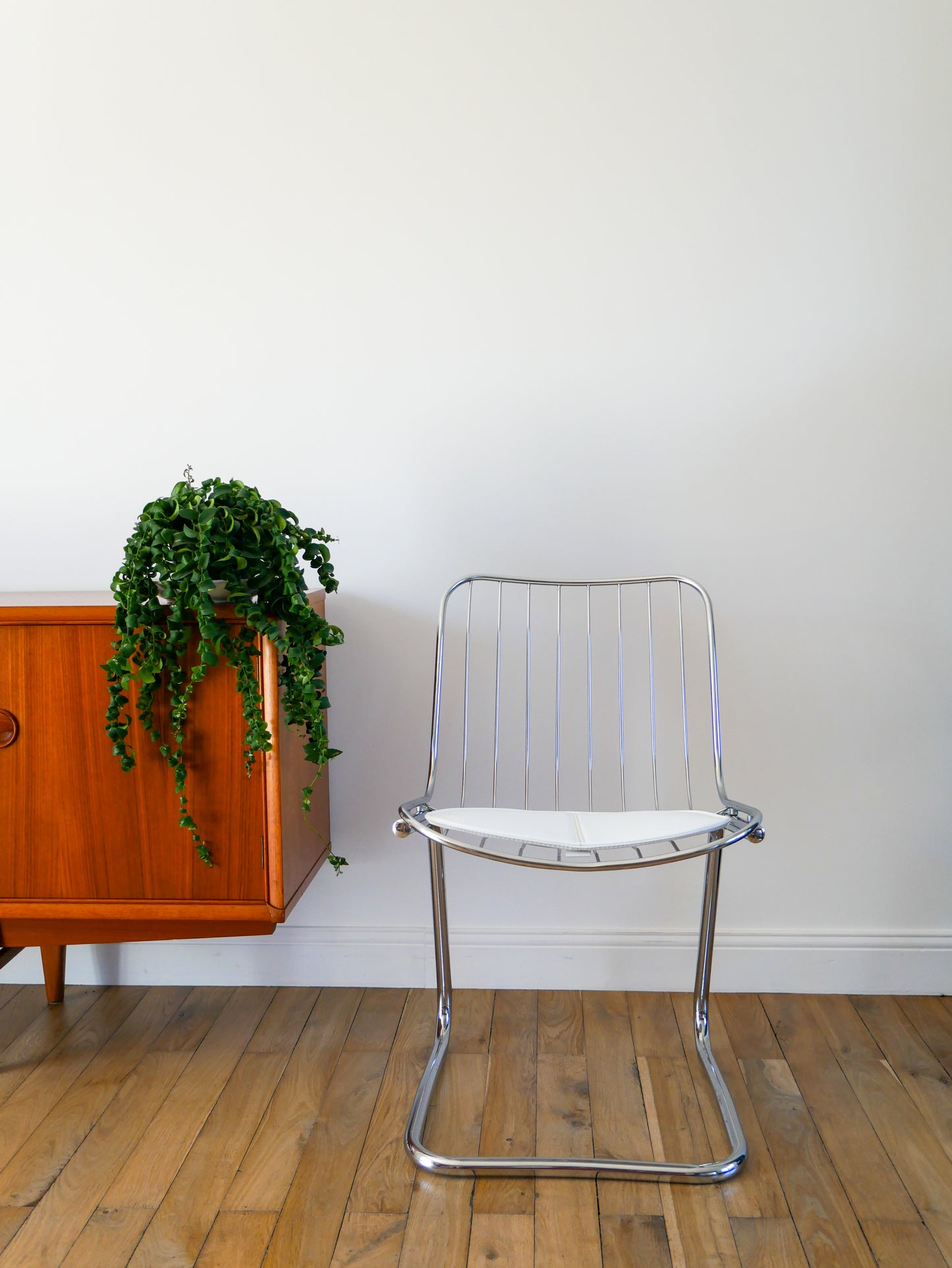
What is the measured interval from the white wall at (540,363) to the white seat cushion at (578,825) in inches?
17.7

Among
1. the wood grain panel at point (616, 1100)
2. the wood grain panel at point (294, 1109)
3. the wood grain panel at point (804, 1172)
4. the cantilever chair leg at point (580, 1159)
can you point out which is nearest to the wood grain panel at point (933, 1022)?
the wood grain panel at point (804, 1172)

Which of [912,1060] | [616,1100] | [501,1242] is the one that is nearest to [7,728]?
[501,1242]

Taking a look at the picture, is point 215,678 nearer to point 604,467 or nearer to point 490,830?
point 490,830

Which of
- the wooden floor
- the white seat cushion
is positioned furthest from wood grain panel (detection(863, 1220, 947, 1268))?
the white seat cushion

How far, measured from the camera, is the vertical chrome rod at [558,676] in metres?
1.85

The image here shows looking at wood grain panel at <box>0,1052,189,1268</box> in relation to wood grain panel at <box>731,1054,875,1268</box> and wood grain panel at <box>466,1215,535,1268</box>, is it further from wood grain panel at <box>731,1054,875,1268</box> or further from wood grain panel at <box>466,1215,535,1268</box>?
wood grain panel at <box>731,1054,875,1268</box>

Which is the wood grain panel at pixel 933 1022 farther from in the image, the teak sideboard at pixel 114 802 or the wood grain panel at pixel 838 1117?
the teak sideboard at pixel 114 802

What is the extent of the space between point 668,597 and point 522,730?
0.41m

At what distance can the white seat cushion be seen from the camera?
4.42 ft

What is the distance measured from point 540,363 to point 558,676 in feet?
2.10

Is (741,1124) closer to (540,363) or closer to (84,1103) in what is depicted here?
(84,1103)

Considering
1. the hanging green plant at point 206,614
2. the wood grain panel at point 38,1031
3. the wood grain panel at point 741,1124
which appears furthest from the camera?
the wood grain panel at point 38,1031

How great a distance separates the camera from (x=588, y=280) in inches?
72.7

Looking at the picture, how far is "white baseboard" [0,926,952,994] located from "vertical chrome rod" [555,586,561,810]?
343 mm
